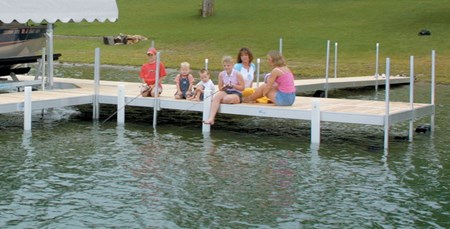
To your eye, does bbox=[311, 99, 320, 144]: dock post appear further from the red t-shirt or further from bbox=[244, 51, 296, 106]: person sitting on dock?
the red t-shirt

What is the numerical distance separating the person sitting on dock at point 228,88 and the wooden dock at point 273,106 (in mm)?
162

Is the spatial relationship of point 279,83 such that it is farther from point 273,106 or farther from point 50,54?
point 50,54

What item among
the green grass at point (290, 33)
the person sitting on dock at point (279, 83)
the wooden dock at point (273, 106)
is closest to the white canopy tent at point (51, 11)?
the wooden dock at point (273, 106)

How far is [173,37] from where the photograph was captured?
46250mm

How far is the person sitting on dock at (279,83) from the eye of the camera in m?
17.2

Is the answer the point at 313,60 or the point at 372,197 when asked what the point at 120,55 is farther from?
the point at 372,197

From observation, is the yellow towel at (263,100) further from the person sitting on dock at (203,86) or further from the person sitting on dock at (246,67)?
the person sitting on dock at (203,86)

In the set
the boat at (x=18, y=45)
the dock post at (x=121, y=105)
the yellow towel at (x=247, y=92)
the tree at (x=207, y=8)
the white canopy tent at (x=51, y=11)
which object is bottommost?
the dock post at (x=121, y=105)

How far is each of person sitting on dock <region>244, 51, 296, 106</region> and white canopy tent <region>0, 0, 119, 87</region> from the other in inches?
236

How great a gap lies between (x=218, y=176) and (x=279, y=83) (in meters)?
4.60

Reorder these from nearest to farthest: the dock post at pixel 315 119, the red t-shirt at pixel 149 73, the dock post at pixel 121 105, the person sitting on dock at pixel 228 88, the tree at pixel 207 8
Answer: the dock post at pixel 315 119, the person sitting on dock at pixel 228 88, the dock post at pixel 121 105, the red t-shirt at pixel 149 73, the tree at pixel 207 8

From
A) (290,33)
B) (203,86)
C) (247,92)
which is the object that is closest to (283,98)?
(247,92)

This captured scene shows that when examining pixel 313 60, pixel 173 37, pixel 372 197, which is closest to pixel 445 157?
pixel 372 197

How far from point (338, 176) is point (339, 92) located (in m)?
15.7
